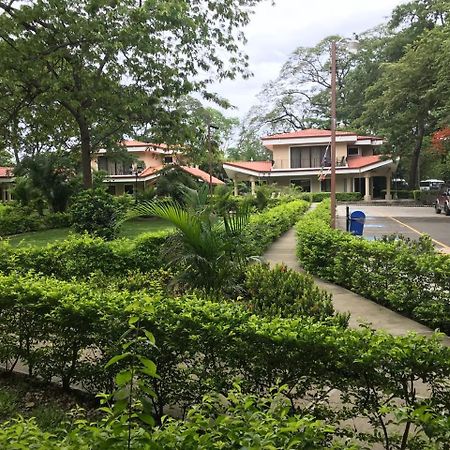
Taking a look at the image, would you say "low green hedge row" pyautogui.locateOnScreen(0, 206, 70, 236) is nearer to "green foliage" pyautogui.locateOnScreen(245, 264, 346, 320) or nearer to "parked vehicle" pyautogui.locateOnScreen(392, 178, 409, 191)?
"green foliage" pyautogui.locateOnScreen(245, 264, 346, 320)

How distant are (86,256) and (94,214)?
9323 mm

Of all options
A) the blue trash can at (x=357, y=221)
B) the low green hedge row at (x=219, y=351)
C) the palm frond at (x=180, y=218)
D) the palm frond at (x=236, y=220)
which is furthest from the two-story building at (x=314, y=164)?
the low green hedge row at (x=219, y=351)

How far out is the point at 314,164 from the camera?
42.0 m

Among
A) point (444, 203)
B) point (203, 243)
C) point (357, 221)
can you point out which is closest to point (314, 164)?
point (444, 203)

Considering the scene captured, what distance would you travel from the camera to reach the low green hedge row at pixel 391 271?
5.78m

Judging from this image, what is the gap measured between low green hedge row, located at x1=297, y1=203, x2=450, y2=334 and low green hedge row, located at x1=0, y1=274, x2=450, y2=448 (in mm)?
2598

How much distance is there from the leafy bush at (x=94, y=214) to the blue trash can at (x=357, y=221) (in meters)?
8.04

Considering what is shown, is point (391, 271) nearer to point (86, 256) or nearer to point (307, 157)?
point (86, 256)

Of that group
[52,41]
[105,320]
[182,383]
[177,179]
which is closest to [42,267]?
[105,320]

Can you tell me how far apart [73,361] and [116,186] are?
41967 mm

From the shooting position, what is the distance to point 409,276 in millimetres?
6242

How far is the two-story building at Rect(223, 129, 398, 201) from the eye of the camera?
40.7m

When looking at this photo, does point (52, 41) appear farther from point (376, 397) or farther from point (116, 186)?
point (116, 186)

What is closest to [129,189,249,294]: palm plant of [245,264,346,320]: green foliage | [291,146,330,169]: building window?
[245,264,346,320]: green foliage
